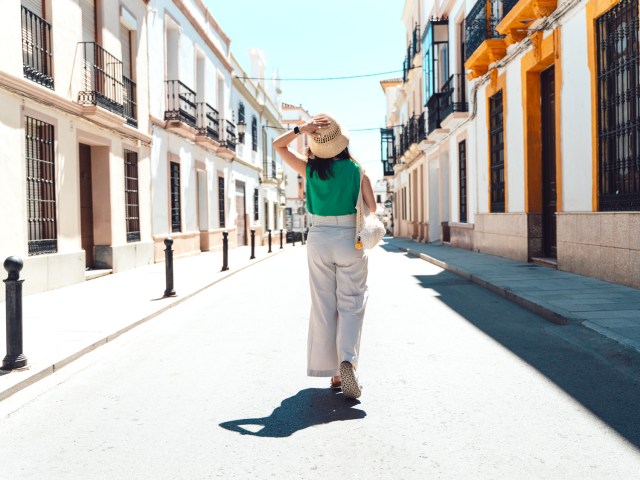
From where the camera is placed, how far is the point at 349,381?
3809 mm

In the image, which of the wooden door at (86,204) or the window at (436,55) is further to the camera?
the window at (436,55)

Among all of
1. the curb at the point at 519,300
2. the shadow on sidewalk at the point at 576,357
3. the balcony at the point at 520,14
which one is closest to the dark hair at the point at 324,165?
the shadow on sidewalk at the point at 576,357

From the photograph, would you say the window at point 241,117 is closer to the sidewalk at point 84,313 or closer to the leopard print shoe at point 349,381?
the sidewalk at point 84,313

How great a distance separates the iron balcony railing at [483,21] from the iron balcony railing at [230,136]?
1094cm

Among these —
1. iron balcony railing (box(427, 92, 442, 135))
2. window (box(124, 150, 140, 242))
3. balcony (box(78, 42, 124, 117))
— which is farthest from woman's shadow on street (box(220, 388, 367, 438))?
iron balcony railing (box(427, 92, 442, 135))

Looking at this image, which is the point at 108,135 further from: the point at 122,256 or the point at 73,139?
the point at 122,256

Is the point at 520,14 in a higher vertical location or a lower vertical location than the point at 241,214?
higher

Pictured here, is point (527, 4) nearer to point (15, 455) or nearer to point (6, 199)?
point (6, 199)

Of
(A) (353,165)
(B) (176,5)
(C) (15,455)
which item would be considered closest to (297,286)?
(A) (353,165)

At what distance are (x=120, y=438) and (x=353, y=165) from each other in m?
2.08

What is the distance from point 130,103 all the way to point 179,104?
3.25 m

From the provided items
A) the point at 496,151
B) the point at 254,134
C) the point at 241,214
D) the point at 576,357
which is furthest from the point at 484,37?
the point at 254,134

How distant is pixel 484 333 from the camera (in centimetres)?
602

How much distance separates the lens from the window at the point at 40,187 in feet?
32.7
